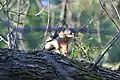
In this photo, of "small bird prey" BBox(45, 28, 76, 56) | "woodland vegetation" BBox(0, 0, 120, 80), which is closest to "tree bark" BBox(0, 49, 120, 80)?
"small bird prey" BBox(45, 28, 76, 56)

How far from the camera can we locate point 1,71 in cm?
262

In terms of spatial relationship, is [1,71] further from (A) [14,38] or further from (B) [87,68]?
(A) [14,38]

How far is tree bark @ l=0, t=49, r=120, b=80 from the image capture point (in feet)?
8.79

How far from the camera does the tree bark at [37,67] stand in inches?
105

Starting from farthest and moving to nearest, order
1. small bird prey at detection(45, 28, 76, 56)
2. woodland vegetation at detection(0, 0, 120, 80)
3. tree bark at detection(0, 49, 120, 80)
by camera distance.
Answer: woodland vegetation at detection(0, 0, 120, 80)
small bird prey at detection(45, 28, 76, 56)
tree bark at detection(0, 49, 120, 80)

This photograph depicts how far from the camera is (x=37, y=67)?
9.00ft

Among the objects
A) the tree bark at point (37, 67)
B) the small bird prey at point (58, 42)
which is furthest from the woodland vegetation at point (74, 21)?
the tree bark at point (37, 67)

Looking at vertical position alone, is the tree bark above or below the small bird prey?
below

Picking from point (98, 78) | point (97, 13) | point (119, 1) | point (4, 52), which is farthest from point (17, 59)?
point (97, 13)

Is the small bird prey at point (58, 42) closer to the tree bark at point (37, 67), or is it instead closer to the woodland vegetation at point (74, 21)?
the woodland vegetation at point (74, 21)

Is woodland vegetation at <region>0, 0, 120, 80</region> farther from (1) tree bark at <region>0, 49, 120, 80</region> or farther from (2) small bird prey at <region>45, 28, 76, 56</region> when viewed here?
(1) tree bark at <region>0, 49, 120, 80</region>

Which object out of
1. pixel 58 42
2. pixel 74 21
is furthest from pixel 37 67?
pixel 74 21

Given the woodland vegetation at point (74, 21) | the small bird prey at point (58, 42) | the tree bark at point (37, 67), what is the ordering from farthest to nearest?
the woodland vegetation at point (74, 21), the small bird prey at point (58, 42), the tree bark at point (37, 67)

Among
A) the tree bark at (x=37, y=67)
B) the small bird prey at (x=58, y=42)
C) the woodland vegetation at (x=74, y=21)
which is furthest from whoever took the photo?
the woodland vegetation at (x=74, y=21)
